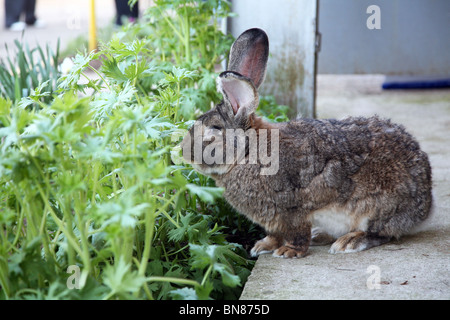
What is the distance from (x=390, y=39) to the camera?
757cm

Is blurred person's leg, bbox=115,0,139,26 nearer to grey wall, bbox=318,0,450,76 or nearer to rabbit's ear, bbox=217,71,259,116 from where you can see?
grey wall, bbox=318,0,450,76

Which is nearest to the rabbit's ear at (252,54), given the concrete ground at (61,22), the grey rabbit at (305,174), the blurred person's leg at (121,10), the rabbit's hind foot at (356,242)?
the grey rabbit at (305,174)

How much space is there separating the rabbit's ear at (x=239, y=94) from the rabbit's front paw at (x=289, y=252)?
0.73m

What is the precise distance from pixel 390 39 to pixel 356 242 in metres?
4.85

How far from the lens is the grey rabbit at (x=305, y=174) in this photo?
3207mm

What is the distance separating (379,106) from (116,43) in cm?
437

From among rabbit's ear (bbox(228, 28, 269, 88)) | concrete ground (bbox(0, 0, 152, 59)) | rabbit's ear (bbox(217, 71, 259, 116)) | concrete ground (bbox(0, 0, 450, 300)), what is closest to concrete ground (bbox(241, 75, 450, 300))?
concrete ground (bbox(0, 0, 450, 300))

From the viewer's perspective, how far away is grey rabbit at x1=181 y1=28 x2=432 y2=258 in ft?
10.5

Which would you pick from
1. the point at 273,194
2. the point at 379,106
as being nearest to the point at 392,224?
the point at 273,194

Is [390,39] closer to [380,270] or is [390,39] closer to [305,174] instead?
[305,174]

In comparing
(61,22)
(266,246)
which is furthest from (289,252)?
(61,22)

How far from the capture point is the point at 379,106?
6945 mm

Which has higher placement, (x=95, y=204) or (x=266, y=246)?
(x=95, y=204)
